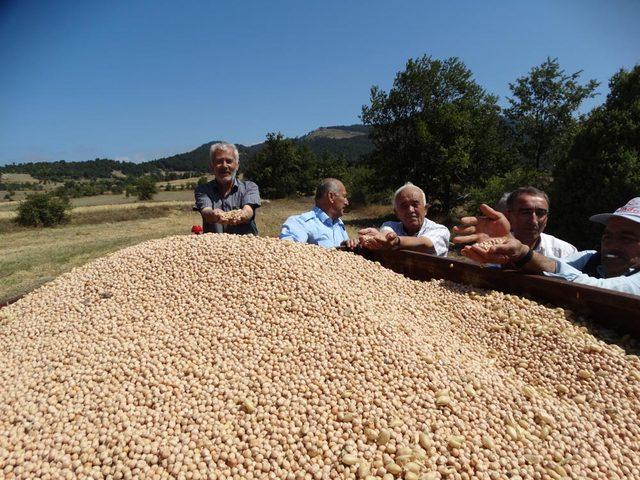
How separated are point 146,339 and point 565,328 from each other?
2.38m

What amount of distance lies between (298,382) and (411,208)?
2171 millimetres

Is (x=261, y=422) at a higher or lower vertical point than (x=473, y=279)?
lower

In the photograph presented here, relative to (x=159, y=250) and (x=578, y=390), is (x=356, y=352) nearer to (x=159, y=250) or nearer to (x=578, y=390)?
(x=578, y=390)

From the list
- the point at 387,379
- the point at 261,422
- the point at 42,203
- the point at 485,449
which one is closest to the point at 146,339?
the point at 261,422

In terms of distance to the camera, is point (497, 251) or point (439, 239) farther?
point (439, 239)

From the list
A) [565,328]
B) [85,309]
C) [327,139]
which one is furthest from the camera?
[327,139]

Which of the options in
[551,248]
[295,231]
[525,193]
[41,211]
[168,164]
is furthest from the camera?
[168,164]

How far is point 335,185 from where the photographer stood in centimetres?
417

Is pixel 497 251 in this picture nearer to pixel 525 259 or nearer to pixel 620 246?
pixel 525 259

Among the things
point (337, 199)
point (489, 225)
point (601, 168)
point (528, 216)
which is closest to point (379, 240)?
point (489, 225)

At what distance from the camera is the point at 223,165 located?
162 inches

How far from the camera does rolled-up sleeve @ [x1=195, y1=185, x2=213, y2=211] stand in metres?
4.10

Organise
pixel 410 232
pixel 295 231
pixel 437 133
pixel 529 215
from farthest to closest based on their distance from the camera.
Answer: pixel 437 133
pixel 295 231
pixel 410 232
pixel 529 215

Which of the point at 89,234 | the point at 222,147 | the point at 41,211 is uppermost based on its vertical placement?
the point at 222,147
